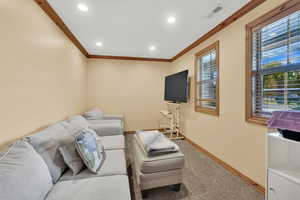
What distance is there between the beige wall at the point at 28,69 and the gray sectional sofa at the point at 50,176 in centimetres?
41

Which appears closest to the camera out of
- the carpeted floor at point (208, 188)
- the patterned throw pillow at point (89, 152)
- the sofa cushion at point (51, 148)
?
the sofa cushion at point (51, 148)

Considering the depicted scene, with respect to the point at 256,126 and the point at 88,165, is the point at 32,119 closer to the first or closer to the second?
the point at 88,165

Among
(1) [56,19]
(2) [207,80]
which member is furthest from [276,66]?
(1) [56,19]

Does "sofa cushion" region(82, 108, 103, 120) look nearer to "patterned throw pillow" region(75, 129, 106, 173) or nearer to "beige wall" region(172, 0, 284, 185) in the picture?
"patterned throw pillow" region(75, 129, 106, 173)

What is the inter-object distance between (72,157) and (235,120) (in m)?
2.36

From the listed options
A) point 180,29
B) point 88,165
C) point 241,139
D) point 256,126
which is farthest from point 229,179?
point 180,29

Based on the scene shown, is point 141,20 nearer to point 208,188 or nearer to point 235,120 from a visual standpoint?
point 235,120

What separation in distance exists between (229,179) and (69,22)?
3.74m

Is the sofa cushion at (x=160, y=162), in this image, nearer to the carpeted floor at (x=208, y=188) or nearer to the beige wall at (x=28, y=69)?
the carpeted floor at (x=208, y=188)

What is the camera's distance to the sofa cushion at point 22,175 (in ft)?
2.51

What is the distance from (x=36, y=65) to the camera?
1712 mm

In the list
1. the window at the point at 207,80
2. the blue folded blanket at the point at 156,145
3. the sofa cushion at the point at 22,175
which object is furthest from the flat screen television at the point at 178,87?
the sofa cushion at the point at 22,175

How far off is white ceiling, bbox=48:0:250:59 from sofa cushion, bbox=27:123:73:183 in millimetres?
1831

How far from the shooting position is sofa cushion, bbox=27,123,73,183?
46.9 inches
